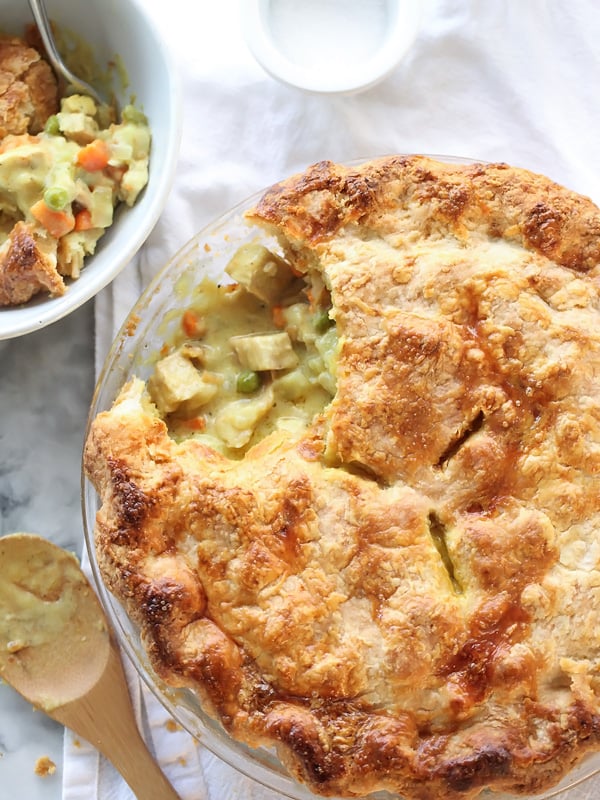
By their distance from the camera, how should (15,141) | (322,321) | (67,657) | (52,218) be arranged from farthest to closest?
(67,657)
(15,141)
(52,218)
(322,321)

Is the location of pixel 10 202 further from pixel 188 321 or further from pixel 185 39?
pixel 185 39

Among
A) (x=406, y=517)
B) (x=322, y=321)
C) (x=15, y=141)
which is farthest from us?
(x=15, y=141)

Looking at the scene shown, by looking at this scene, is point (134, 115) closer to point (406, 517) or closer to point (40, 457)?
point (40, 457)

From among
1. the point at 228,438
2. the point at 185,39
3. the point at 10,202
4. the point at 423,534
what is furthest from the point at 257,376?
the point at 185,39

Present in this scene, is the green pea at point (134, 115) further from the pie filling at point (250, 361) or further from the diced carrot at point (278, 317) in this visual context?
the diced carrot at point (278, 317)

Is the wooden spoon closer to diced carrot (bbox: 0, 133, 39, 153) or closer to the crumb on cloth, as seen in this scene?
the crumb on cloth

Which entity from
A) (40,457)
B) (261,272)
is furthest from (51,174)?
(40,457)

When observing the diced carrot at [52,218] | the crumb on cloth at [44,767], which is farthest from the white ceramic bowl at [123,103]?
the crumb on cloth at [44,767]
